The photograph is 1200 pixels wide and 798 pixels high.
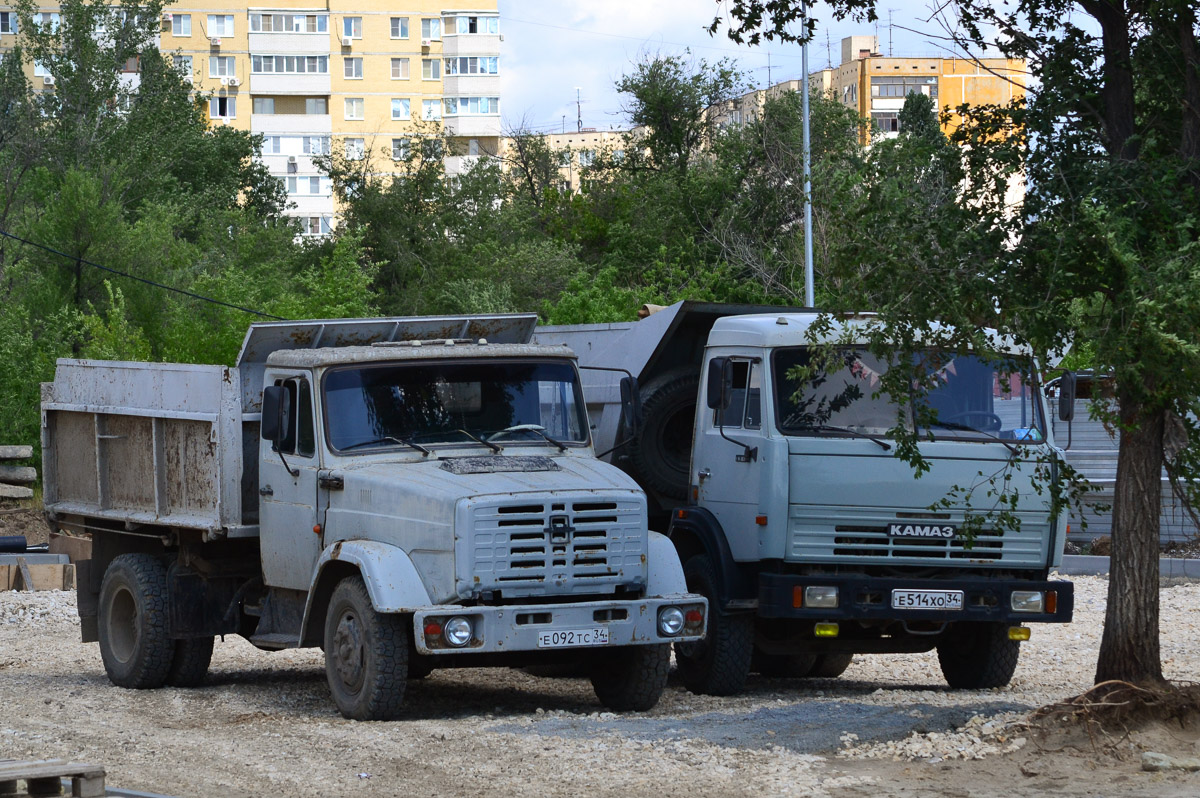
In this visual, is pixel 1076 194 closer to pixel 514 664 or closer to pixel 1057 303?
pixel 1057 303

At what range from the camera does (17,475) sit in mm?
28906

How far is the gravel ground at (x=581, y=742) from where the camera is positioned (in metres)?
7.55

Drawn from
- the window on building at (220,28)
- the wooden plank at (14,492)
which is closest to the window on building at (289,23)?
the window on building at (220,28)

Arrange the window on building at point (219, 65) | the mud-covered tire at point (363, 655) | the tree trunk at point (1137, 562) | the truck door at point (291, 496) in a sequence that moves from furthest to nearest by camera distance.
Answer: the window on building at point (219, 65) → the truck door at point (291, 496) → the mud-covered tire at point (363, 655) → the tree trunk at point (1137, 562)

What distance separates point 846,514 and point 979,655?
Result: 1.80 meters

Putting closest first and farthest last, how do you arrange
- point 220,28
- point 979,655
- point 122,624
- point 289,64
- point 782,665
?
point 979,655 → point 122,624 → point 782,665 → point 289,64 → point 220,28

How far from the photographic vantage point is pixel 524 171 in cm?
6744

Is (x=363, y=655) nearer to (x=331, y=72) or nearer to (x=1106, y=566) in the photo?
(x=1106, y=566)

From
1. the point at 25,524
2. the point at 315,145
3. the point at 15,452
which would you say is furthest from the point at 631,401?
the point at 315,145

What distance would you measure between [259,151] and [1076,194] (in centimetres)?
6324

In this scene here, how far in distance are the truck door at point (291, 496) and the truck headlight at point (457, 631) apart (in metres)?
1.66

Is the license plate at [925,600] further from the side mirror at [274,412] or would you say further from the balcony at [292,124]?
the balcony at [292,124]

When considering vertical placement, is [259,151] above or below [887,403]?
above

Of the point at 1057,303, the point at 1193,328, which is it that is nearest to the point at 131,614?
the point at 1057,303
